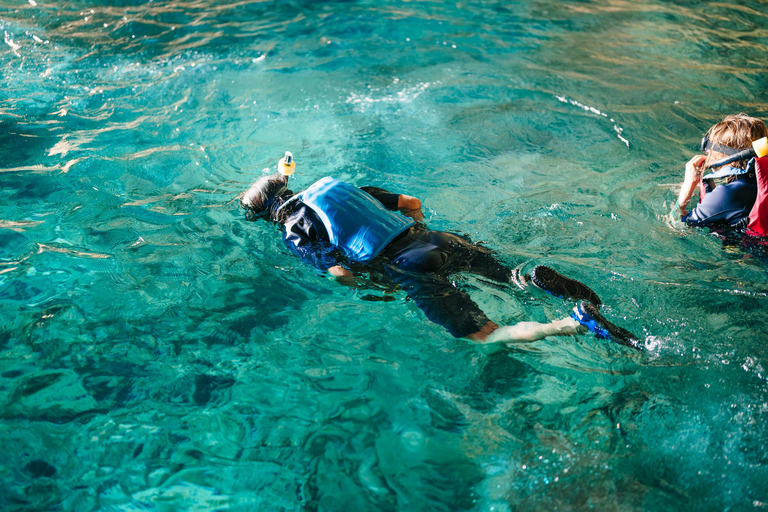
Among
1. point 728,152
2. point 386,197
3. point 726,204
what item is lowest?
point 726,204

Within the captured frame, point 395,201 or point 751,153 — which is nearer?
point 751,153

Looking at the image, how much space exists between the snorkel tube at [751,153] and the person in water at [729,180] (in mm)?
45

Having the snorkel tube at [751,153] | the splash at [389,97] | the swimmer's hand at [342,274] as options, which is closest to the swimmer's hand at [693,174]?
the snorkel tube at [751,153]

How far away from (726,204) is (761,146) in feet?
1.51

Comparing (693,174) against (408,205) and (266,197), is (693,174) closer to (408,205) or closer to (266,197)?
(408,205)

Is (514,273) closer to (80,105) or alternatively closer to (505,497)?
(505,497)

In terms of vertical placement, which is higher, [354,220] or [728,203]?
[354,220]

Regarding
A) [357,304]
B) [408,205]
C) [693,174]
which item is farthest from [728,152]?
[357,304]

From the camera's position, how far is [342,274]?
11.0 ft

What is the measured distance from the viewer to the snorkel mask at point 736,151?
11.1 feet

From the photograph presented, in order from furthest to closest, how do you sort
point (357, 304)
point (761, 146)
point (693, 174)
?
point (693, 174) < point (357, 304) < point (761, 146)

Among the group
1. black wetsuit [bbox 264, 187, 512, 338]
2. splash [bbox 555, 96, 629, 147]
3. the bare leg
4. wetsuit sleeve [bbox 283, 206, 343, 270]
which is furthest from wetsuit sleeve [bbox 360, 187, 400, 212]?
splash [bbox 555, 96, 629, 147]

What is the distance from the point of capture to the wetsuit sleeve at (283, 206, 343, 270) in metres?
3.40

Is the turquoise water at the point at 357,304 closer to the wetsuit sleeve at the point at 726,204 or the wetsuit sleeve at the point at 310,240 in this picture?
the wetsuit sleeve at the point at 726,204
